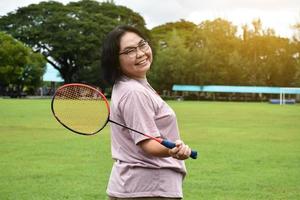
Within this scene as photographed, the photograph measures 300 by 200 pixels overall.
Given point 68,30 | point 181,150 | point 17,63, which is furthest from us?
point 68,30

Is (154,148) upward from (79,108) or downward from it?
downward

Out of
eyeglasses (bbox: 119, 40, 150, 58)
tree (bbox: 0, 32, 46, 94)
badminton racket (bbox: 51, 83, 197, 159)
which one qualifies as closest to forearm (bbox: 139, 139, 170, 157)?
badminton racket (bbox: 51, 83, 197, 159)

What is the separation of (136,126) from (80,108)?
2.19 feet

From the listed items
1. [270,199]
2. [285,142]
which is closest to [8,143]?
[285,142]

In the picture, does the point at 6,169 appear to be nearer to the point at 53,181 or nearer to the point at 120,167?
the point at 53,181

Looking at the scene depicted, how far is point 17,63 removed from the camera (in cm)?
6309

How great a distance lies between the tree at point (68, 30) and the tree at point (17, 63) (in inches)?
93.3

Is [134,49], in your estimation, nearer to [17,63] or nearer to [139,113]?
[139,113]

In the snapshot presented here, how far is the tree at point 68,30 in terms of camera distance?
214ft

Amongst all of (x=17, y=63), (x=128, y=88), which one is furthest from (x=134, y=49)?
(x=17, y=63)

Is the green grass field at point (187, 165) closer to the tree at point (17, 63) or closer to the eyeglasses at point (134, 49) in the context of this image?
the eyeglasses at point (134, 49)

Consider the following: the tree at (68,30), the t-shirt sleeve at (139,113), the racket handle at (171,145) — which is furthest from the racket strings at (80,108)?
the tree at (68,30)

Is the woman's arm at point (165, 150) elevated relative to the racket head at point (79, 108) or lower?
lower

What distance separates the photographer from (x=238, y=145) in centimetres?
1436
